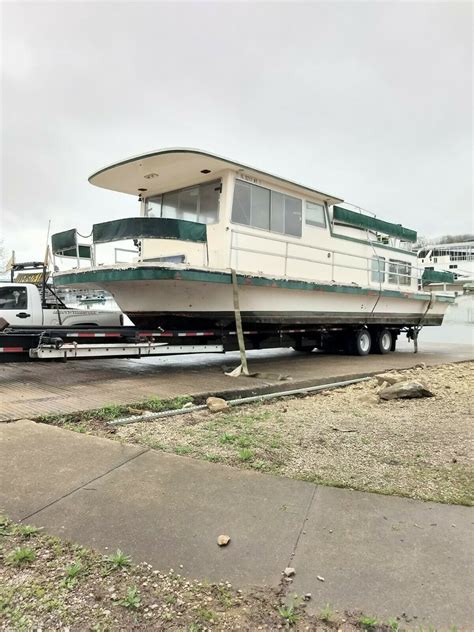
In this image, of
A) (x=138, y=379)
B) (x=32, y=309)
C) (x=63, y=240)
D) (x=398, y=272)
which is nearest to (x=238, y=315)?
(x=138, y=379)

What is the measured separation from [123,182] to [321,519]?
8621 mm

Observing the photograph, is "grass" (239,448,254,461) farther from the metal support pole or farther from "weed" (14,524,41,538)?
the metal support pole

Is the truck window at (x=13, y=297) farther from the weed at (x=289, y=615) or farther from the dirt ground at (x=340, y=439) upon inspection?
the weed at (x=289, y=615)

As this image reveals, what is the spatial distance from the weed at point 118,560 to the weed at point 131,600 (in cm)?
23

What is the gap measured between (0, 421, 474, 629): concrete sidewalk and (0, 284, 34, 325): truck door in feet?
24.6

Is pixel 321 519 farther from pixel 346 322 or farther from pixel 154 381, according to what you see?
pixel 346 322

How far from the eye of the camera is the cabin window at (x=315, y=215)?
36.6 feet

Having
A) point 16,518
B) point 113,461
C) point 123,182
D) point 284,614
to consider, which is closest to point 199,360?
point 123,182

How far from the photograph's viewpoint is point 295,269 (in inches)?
421

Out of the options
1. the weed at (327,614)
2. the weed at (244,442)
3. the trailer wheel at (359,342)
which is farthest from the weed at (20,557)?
the trailer wheel at (359,342)

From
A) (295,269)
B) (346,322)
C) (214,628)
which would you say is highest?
(295,269)

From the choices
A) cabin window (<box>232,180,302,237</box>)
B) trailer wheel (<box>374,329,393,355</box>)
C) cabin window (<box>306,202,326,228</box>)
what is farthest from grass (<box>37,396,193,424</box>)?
trailer wheel (<box>374,329,393,355</box>)

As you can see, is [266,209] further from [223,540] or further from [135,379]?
[223,540]

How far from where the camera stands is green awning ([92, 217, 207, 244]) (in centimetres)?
760
